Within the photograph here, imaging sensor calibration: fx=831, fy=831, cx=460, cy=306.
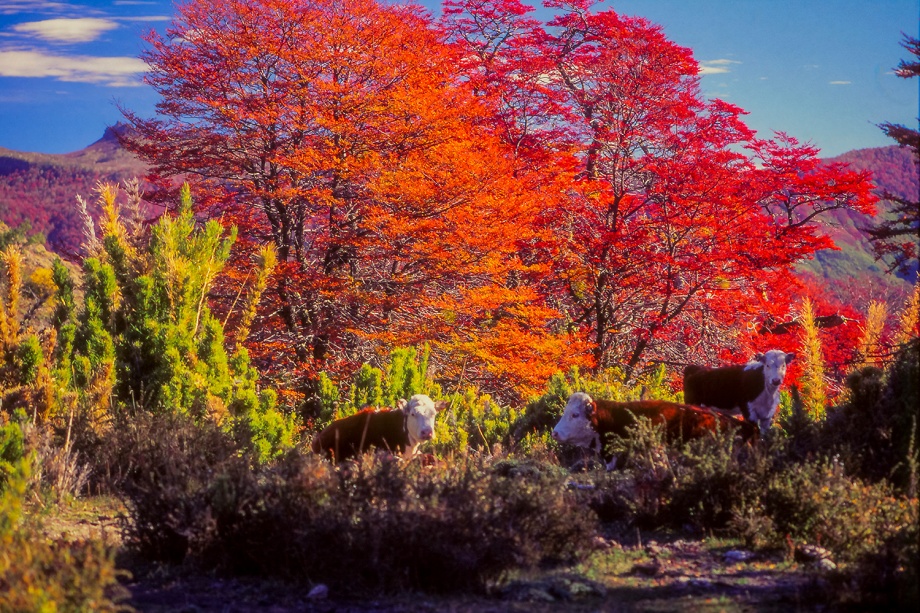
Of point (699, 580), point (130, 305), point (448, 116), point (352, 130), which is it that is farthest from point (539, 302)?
point (699, 580)

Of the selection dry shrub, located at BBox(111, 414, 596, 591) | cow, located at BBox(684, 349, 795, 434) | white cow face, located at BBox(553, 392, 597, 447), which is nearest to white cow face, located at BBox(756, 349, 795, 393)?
cow, located at BBox(684, 349, 795, 434)

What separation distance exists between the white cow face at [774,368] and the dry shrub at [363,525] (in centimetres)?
292

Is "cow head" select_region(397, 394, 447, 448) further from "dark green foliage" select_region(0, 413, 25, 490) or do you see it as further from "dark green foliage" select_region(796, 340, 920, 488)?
"dark green foliage" select_region(0, 413, 25, 490)

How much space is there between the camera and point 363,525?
3.83 metres

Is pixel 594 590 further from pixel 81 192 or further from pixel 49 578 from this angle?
pixel 81 192

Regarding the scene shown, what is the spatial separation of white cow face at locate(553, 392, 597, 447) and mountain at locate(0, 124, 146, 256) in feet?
179

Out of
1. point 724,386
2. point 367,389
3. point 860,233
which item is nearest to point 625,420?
point 724,386

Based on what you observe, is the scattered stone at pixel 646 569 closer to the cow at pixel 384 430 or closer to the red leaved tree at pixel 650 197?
the cow at pixel 384 430

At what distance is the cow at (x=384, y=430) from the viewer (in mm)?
6566

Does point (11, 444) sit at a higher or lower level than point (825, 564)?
higher

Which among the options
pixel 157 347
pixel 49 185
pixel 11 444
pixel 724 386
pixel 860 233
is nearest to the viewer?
pixel 11 444

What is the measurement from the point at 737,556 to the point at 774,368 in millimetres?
2821

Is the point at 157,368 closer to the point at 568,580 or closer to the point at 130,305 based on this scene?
the point at 130,305

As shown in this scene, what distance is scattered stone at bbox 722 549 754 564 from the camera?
4.27 meters
